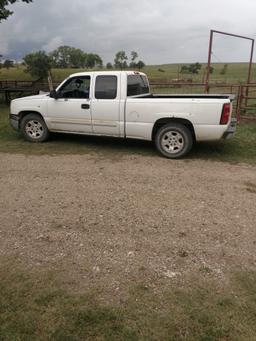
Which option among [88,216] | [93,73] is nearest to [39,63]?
[93,73]

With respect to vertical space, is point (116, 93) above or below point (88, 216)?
above

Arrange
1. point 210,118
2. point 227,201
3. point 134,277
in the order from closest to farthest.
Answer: point 134,277, point 227,201, point 210,118

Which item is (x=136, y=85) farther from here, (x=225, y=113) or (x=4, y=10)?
(x=4, y=10)

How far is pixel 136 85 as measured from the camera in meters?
7.29

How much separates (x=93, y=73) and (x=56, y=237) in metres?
4.59

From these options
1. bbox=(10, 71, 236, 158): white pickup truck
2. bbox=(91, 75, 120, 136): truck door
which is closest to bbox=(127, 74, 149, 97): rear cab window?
bbox=(10, 71, 236, 158): white pickup truck

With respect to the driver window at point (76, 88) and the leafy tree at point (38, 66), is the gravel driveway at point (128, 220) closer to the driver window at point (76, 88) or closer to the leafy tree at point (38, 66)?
the driver window at point (76, 88)

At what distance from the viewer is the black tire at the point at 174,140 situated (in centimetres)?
650

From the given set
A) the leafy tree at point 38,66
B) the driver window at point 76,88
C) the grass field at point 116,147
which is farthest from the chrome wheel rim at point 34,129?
the leafy tree at point 38,66

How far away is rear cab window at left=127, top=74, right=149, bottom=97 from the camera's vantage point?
22.9ft

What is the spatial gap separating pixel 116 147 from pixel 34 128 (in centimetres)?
215

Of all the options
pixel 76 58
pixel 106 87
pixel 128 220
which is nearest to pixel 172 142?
pixel 106 87

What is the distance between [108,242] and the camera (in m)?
3.48

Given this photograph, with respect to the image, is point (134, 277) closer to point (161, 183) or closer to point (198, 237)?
point (198, 237)
